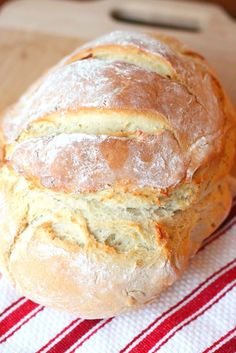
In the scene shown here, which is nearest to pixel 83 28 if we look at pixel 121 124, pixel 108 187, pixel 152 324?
pixel 121 124

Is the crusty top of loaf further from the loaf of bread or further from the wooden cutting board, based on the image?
the wooden cutting board

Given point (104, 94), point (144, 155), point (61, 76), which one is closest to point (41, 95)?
point (61, 76)

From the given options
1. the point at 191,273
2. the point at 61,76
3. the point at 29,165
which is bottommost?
the point at 191,273

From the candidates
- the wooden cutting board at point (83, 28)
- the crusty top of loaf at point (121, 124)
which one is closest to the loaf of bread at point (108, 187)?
the crusty top of loaf at point (121, 124)

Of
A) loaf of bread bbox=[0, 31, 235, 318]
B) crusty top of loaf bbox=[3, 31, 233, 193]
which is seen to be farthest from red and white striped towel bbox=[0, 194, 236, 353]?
crusty top of loaf bbox=[3, 31, 233, 193]

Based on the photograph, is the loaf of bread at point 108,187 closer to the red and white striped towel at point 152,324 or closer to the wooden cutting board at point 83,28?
the red and white striped towel at point 152,324

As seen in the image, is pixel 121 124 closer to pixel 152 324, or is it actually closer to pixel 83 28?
pixel 152 324

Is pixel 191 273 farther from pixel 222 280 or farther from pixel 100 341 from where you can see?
pixel 100 341
